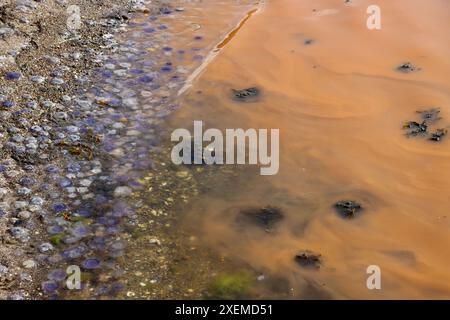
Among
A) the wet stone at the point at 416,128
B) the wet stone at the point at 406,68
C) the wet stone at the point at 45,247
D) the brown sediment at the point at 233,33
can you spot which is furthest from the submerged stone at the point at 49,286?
the wet stone at the point at 406,68

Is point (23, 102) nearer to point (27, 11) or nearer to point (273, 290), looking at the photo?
point (27, 11)

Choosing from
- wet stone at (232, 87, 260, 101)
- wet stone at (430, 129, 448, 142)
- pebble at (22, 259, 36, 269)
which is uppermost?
wet stone at (232, 87, 260, 101)

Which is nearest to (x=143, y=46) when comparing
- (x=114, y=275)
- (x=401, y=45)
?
(x=401, y=45)

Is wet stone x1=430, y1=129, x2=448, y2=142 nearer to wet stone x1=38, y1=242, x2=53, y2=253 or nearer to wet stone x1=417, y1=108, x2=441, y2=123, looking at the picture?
wet stone x1=417, y1=108, x2=441, y2=123

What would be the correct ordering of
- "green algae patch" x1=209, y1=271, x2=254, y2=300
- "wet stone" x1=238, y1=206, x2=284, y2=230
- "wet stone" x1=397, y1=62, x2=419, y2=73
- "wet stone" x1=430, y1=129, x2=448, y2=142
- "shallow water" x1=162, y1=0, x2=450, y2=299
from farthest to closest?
"wet stone" x1=397, y1=62, x2=419, y2=73 < "wet stone" x1=430, y1=129, x2=448, y2=142 < "wet stone" x1=238, y1=206, x2=284, y2=230 < "shallow water" x1=162, y1=0, x2=450, y2=299 < "green algae patch" x1=209, y1=271, x2=254, y2=300

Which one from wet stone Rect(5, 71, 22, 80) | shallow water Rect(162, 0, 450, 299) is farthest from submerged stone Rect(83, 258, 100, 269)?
wet stone Rect(5, 71, 22, 80)

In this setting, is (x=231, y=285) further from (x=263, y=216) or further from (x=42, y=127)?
(x=42, y=127)

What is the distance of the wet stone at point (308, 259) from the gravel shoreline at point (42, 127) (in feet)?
4.17

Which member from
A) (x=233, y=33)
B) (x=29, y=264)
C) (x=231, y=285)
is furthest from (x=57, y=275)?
(x=233, y=33)

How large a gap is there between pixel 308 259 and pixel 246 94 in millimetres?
2075

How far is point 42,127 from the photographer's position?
A: 5.07m

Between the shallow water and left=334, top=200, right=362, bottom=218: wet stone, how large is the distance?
47 mm

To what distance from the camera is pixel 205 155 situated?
192 inches

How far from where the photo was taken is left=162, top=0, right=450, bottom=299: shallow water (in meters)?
3.99
